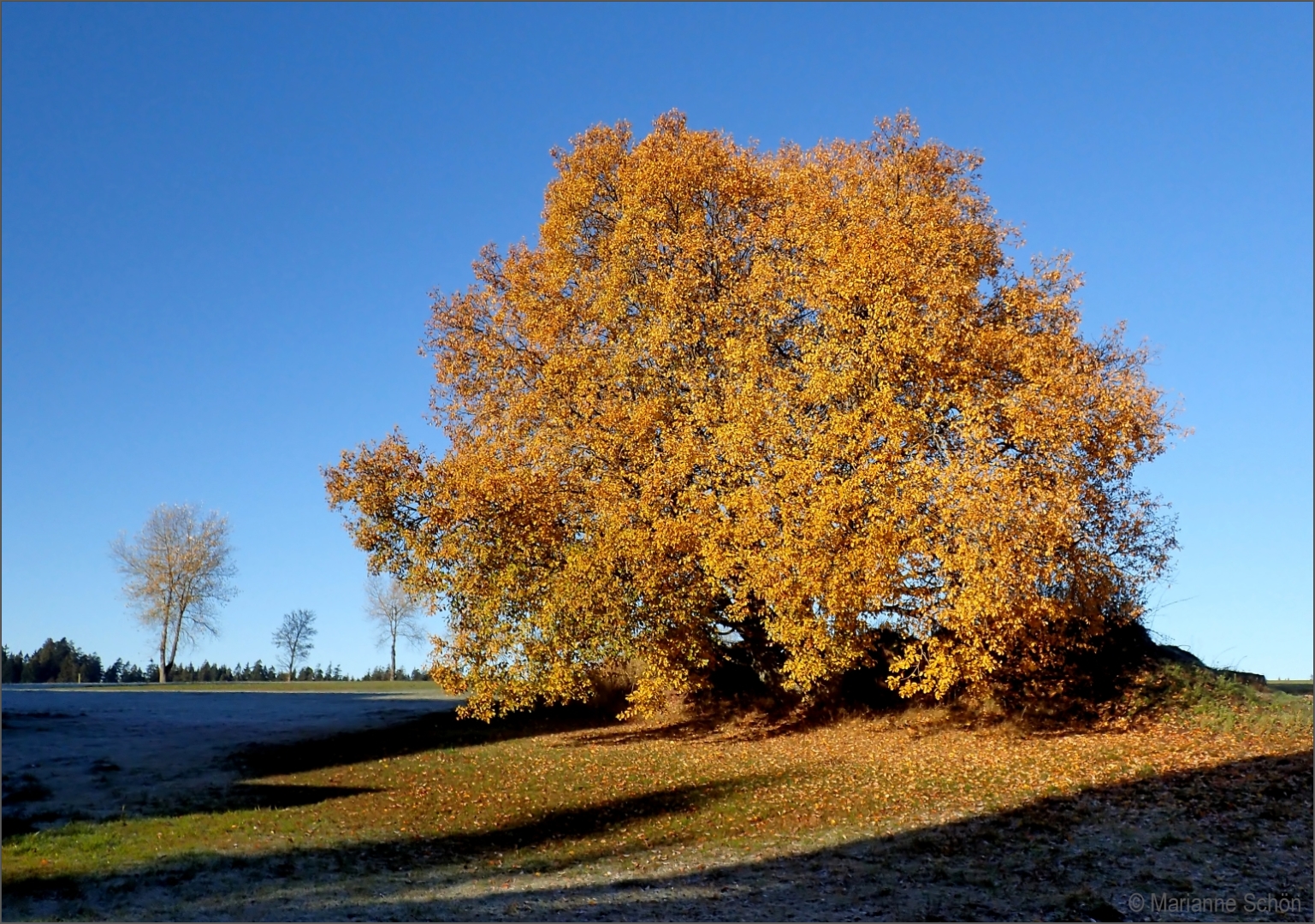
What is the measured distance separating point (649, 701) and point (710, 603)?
8.27 feet

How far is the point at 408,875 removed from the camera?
11805 mm

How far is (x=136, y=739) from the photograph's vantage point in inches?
850

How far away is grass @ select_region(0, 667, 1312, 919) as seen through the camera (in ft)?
35.0

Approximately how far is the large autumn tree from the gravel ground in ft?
18.3

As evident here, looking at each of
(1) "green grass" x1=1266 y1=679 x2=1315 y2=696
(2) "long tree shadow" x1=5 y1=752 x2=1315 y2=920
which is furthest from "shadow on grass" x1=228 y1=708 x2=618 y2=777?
(1) "green grass" x1=1266 y1=679 x2=1315 y2=696

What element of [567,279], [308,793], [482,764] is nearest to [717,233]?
[567,279]

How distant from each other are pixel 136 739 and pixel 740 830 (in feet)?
50.4

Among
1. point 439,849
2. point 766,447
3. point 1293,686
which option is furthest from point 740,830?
point 1293,686

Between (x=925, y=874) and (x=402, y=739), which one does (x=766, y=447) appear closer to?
(x=925, y=874)

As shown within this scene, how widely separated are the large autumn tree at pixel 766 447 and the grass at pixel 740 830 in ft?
6.29

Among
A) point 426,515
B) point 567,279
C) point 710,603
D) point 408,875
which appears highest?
point 567,279

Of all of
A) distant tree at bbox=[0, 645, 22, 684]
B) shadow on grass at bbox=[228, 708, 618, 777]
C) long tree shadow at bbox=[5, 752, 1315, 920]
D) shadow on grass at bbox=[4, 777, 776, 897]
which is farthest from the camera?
distant tree at bbox=[0, 645, 22, 684]

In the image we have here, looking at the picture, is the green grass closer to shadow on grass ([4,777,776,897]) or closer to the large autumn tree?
the large autumn tree

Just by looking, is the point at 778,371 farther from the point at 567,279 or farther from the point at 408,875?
the point at 408,875
